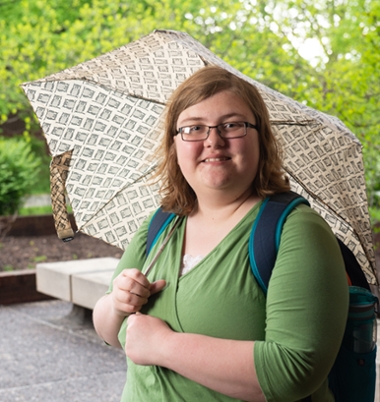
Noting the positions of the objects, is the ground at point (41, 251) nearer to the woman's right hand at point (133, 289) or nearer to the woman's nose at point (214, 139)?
the woman's right hand at point (133, 289)

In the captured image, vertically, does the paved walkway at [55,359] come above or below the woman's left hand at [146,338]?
below

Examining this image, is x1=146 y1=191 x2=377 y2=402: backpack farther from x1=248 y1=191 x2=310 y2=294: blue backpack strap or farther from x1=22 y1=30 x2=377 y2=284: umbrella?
x1=22 y1=30 x2=377 y2=284: umbrella

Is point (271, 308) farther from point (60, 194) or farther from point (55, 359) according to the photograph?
point (55, 359)

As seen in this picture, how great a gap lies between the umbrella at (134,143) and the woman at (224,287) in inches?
10.1

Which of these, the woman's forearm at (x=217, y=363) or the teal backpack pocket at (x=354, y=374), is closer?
the woman's forearm at (x=217, y=363)

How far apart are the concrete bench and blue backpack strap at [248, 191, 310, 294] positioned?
565 centimetres

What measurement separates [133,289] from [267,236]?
0.45m

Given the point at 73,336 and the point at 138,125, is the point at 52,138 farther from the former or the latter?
the point at 73,336

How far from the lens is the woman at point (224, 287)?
1751 mm

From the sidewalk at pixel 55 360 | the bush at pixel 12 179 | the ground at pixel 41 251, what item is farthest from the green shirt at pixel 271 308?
the bush at pixel 12 179

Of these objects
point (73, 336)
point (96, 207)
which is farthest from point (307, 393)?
point (73, 336)

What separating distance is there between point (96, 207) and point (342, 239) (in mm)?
961

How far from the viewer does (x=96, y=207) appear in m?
2.73

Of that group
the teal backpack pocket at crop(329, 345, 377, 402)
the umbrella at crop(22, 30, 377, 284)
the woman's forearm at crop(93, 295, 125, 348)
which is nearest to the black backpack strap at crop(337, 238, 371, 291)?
the umbrella at crop(22, 30, 377, 284)
